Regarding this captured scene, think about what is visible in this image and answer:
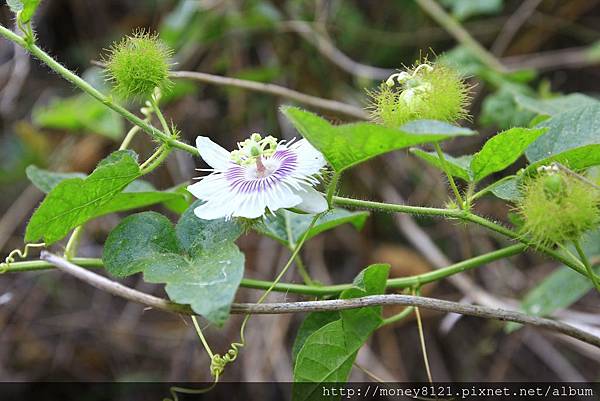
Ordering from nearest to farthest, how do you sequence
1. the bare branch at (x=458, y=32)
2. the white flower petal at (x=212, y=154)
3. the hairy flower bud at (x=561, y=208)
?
the hairy flower bud at (x=561, y=208), the white flower petal at (x=212, y=154), the bare branch at (x=458, y=32)

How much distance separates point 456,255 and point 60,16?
5.55 ft

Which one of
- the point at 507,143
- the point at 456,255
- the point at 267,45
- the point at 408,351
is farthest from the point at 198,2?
the point at 507,143

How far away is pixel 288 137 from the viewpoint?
2.06m

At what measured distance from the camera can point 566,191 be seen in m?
0.83

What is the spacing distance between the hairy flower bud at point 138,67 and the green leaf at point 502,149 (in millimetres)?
478

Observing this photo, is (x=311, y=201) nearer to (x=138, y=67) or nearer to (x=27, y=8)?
(x=138, y=67)

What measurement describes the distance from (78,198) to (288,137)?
121 centimetres

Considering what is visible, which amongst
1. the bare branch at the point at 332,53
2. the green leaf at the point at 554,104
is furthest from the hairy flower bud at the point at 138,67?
the bare branch at the point at 332,53

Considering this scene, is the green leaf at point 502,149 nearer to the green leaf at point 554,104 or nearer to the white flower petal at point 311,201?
the white flower petal at point 311,201

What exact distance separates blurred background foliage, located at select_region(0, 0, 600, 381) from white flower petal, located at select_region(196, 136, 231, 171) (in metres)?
0.86

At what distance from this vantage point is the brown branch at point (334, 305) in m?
0.87

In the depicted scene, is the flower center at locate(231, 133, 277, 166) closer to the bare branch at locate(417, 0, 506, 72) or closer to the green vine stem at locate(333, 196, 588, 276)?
the green vine stem at locate(333, 196, 588, 276)

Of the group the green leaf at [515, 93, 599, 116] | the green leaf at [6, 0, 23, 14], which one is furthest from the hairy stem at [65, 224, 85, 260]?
the green leaf at [515, 93, 599, 116]

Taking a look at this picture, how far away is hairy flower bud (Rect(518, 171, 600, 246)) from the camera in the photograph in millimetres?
826
